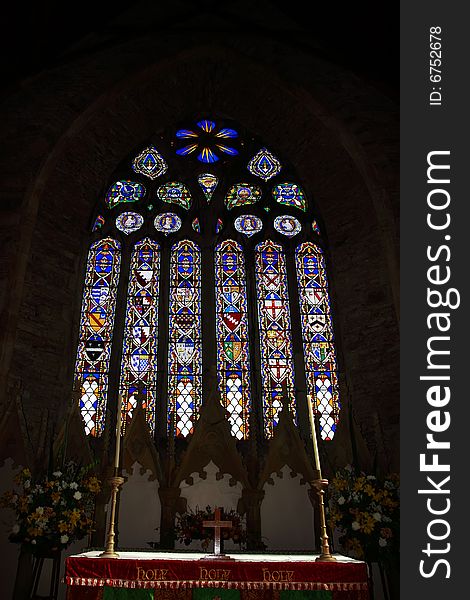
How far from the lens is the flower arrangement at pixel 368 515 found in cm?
479

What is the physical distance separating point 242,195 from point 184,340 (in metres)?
2.86

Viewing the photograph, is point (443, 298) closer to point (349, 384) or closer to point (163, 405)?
point (349, 384)

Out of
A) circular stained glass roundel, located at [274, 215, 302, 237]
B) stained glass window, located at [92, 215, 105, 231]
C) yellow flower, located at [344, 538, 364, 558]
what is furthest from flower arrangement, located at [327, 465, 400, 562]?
stained glass window, located at [92, 215, 105, 231]

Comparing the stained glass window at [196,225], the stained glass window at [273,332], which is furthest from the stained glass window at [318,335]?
the stained glass window at [196,225]

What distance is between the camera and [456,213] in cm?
356

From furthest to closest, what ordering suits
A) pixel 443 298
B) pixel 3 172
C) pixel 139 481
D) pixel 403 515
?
pixel 3 172 → pixel 139 481 → pixel 443 298 → pixel 403 515

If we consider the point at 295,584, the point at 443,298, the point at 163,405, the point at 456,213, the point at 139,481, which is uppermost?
the point at 456,213

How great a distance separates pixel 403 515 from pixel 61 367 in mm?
5137

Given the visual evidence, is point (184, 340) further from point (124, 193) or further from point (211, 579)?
point (211, 579)

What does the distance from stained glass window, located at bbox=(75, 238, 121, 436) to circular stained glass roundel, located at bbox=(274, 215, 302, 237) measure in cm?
246

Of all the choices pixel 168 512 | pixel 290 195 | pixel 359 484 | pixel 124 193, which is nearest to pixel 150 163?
pixel 124 193

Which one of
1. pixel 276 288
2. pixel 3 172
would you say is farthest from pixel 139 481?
pixel 3 172

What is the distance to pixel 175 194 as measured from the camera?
9.28 metres

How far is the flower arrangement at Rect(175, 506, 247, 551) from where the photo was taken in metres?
5.30
